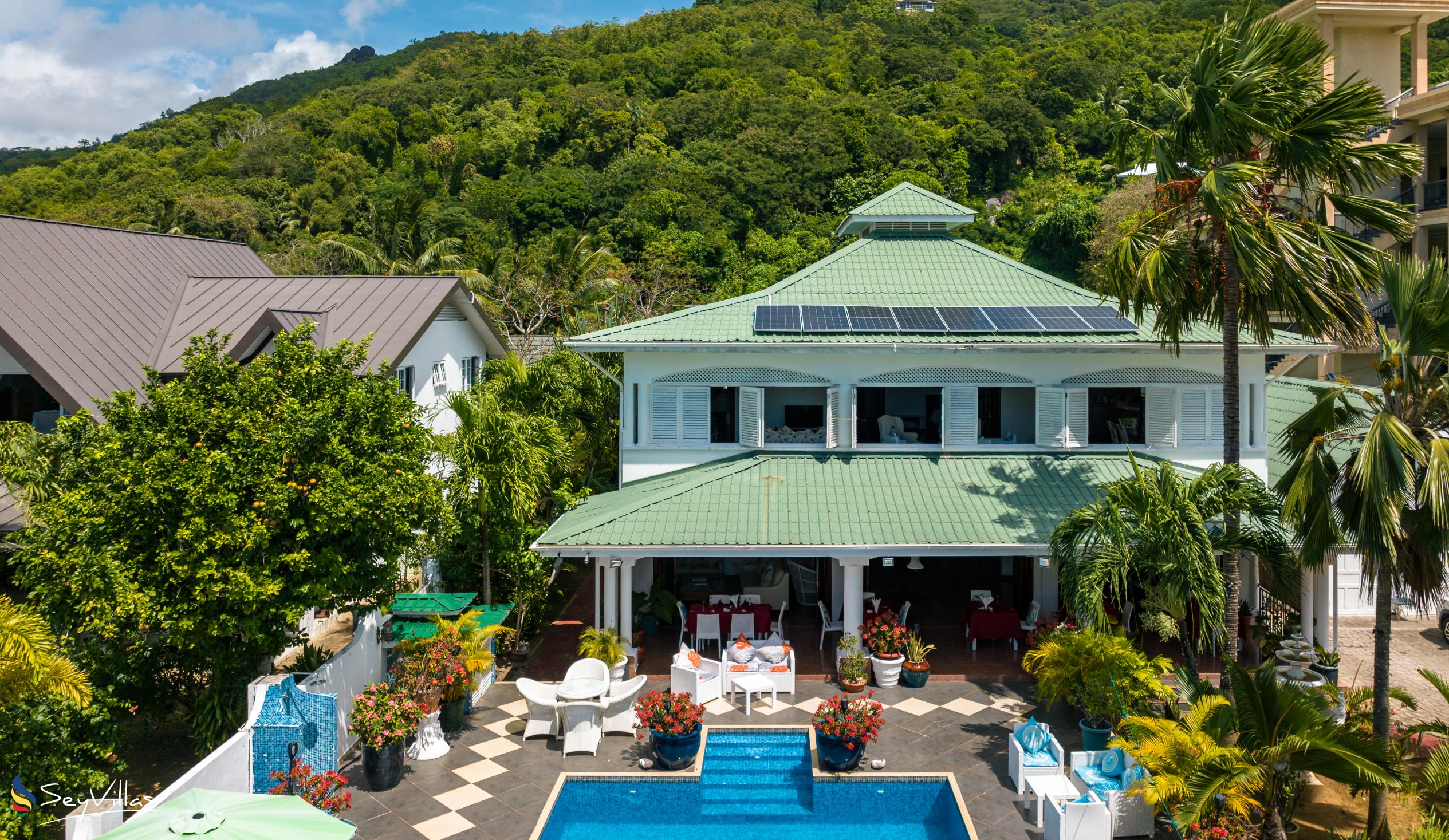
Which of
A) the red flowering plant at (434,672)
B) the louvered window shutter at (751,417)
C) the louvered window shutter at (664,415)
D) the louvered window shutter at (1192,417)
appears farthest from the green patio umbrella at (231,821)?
the louvered window shutter at (1192,417)

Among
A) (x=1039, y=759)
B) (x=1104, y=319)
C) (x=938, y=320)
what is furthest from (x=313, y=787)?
(x=1104, y=319)

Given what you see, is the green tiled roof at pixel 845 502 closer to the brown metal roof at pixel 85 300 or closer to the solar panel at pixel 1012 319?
the solar panel at pixel 1012 319

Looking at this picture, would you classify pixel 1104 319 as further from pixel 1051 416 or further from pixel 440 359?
pixel 440 359

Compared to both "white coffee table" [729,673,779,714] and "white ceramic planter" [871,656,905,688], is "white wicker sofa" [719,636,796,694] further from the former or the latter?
"white ceramic planter" [871,656,905,688]

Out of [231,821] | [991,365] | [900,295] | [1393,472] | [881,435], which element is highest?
[900,295]

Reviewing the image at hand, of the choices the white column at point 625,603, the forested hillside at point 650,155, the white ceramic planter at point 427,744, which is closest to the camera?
the white ceramic planter at point 427,744

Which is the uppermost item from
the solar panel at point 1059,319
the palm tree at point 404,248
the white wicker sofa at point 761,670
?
the palm tree at point 404,248
